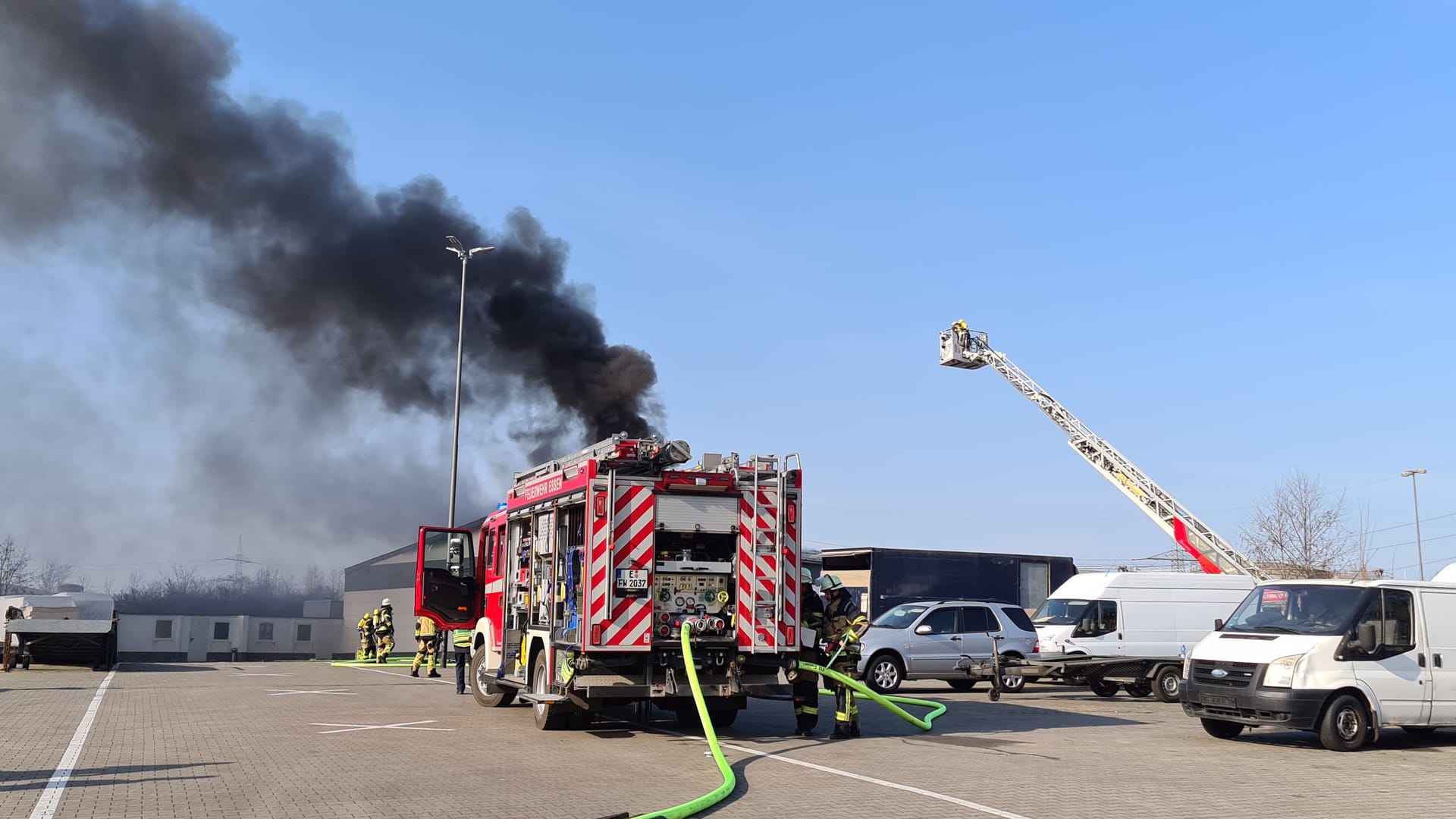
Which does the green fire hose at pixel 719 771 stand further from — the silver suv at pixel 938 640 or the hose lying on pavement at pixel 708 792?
the silver suv at pixel 938 640

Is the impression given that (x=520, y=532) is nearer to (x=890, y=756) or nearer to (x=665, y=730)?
(x=665, y=730)

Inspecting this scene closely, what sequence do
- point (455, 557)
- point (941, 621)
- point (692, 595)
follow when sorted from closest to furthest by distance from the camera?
1. point (692, 595)
2. point (455, 557)
3. point (941, 621)

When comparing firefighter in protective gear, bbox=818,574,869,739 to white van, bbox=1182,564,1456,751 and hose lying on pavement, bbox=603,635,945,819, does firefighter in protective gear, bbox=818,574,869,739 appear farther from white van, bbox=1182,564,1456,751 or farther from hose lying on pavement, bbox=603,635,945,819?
white van, bbox=1182,564,1456,751

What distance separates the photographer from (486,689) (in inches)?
632

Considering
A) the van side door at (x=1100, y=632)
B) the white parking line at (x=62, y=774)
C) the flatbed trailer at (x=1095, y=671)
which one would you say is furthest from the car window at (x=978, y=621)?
the white parking line at (x=62, y=774)

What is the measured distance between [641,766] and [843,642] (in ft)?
11.2

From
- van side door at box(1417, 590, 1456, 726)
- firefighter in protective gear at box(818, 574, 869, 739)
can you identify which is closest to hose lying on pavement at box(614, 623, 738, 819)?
firefighter in protective gear at box(818, 574, 869, 739)

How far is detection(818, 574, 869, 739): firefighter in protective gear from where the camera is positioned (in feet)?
43.0

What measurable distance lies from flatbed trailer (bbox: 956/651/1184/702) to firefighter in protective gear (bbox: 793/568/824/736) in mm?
5629

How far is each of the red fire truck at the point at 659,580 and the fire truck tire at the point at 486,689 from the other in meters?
2.21

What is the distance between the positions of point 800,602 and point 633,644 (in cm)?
205

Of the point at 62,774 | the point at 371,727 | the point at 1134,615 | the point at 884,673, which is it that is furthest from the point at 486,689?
the point at 1134,615

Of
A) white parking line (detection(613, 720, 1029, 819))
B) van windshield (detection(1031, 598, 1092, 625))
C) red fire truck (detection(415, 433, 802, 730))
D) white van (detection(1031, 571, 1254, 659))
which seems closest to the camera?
white parking line (detection(613, 720, 1029, 819))

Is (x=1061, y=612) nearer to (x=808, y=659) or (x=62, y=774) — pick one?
(x=808, y=659)
